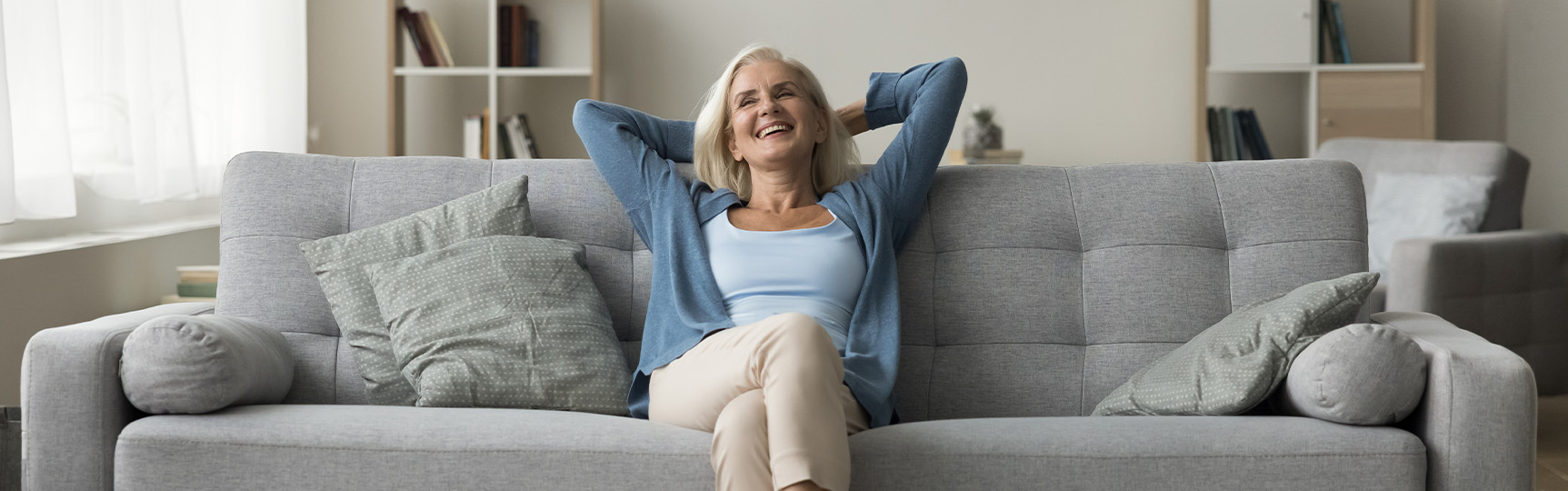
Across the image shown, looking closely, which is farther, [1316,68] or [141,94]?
[1316,68]

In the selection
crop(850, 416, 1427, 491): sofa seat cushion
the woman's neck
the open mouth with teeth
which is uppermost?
the open mouth with teeth

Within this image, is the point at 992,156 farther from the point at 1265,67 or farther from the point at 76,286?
the point at 76,286

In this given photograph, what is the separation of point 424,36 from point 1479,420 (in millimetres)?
3465

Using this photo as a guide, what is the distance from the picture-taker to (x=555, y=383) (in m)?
1.80

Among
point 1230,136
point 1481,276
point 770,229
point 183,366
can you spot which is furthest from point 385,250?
point 1230,136

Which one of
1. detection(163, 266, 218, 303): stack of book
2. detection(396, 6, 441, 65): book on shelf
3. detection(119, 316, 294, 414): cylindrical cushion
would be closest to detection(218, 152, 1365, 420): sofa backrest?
detection(119, 316, 294, 414): cylindrical cushion

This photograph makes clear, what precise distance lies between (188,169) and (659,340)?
7.19 ft

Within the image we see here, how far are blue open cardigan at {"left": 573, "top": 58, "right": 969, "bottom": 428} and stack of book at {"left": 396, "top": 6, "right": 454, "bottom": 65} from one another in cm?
220

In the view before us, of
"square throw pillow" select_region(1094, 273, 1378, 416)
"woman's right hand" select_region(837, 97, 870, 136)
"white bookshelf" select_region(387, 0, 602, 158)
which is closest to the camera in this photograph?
"square throw pillow" select_region(1094, 273, 1378, 416)

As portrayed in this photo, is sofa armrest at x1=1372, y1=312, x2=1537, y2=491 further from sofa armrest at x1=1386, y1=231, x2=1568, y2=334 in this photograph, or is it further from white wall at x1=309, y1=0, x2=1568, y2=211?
white wall at x1=309, y1=0, x2=1568, y2=211

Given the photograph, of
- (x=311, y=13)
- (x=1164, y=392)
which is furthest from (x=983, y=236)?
(x=311, y=13)

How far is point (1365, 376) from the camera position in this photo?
1541mm

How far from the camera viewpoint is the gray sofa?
1.55 metres

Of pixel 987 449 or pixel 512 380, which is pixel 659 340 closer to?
pixel 512 380
